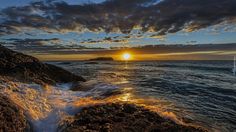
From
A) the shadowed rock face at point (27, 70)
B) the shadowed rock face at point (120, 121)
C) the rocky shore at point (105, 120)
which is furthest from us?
the shadowed rock face at point (27, 70)

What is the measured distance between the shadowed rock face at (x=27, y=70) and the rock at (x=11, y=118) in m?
4.34

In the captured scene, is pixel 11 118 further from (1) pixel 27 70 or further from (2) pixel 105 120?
(1) pixel 27 70

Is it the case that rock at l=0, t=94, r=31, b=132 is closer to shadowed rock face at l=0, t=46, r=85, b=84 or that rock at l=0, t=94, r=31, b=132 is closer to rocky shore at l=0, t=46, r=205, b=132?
rocky shore at l=0, t=46, r=205, b=132

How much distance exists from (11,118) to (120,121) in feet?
9.95

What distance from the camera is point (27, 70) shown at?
12.2 meters

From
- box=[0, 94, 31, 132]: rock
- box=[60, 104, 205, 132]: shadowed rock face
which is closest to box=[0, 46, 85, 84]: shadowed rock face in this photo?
box=[0, 94, 31, 132]: rock

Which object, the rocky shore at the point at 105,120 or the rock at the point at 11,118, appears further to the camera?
the rocky shore at the point at 105,120

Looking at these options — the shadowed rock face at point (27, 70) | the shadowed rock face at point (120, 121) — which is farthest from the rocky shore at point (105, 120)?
the shadowed rock face at point (27, 70)

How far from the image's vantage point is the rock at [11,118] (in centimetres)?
509

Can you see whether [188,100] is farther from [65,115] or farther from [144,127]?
[65,115]

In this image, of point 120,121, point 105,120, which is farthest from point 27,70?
point 120,121

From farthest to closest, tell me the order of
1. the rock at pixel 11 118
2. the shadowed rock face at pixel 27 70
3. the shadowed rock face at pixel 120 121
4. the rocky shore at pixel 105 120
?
the shadowed rock face at pixel 27 70
the shadowed rock face at pixel 120 121
the rocky shore at pixel 105 120
the rock at pixel 11 118

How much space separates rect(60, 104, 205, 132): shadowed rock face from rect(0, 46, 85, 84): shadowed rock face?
4.84 m

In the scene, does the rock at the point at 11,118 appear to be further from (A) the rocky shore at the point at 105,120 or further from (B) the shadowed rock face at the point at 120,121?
(B) the shadowed rock face at the point at 120,121
